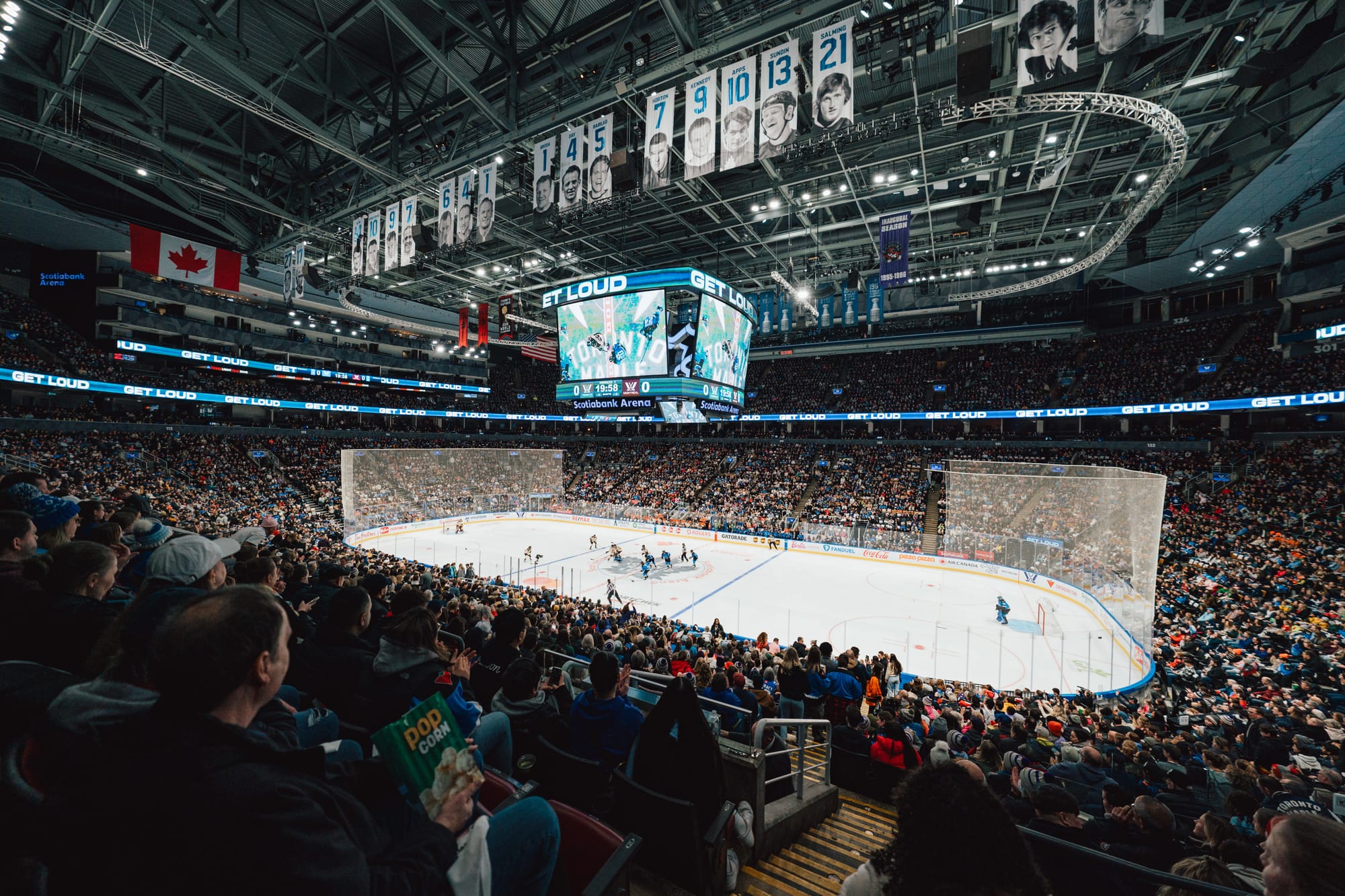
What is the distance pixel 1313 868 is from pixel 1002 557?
23310mm

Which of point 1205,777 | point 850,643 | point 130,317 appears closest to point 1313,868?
point 1205,777

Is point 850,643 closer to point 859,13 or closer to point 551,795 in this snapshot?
point 551,795

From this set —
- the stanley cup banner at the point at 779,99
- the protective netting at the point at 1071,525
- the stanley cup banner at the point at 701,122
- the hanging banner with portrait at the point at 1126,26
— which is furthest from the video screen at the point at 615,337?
the protective netting at the point at 1071,525

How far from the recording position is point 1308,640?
1225 cm

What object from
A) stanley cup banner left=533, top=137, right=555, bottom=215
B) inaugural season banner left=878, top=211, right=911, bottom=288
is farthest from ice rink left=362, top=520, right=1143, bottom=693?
stanley cup banner left=533, top=137, right=555, bottom=215

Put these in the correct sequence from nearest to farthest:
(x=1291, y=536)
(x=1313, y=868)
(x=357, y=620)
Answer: (x=1313, y=868), (x=357, y=620), (x=1291, y=536)

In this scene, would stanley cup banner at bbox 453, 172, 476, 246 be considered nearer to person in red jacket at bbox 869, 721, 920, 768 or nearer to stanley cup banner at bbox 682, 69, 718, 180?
stanley cup banner at bbox 682, 69, 718, 180

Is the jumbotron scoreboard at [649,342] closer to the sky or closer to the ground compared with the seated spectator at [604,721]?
closer to the sky

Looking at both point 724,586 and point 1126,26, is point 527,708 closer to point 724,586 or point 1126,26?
point 1126,26

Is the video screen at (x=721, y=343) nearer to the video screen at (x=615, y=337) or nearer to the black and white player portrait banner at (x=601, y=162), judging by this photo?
the video screen at (x=615, y=337)

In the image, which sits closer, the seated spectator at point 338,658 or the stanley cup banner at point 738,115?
the seated spectator at point 338,658

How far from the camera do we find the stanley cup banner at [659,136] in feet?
32.7

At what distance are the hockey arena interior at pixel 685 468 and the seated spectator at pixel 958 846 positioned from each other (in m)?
0.01

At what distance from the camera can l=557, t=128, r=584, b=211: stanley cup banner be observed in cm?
1136
